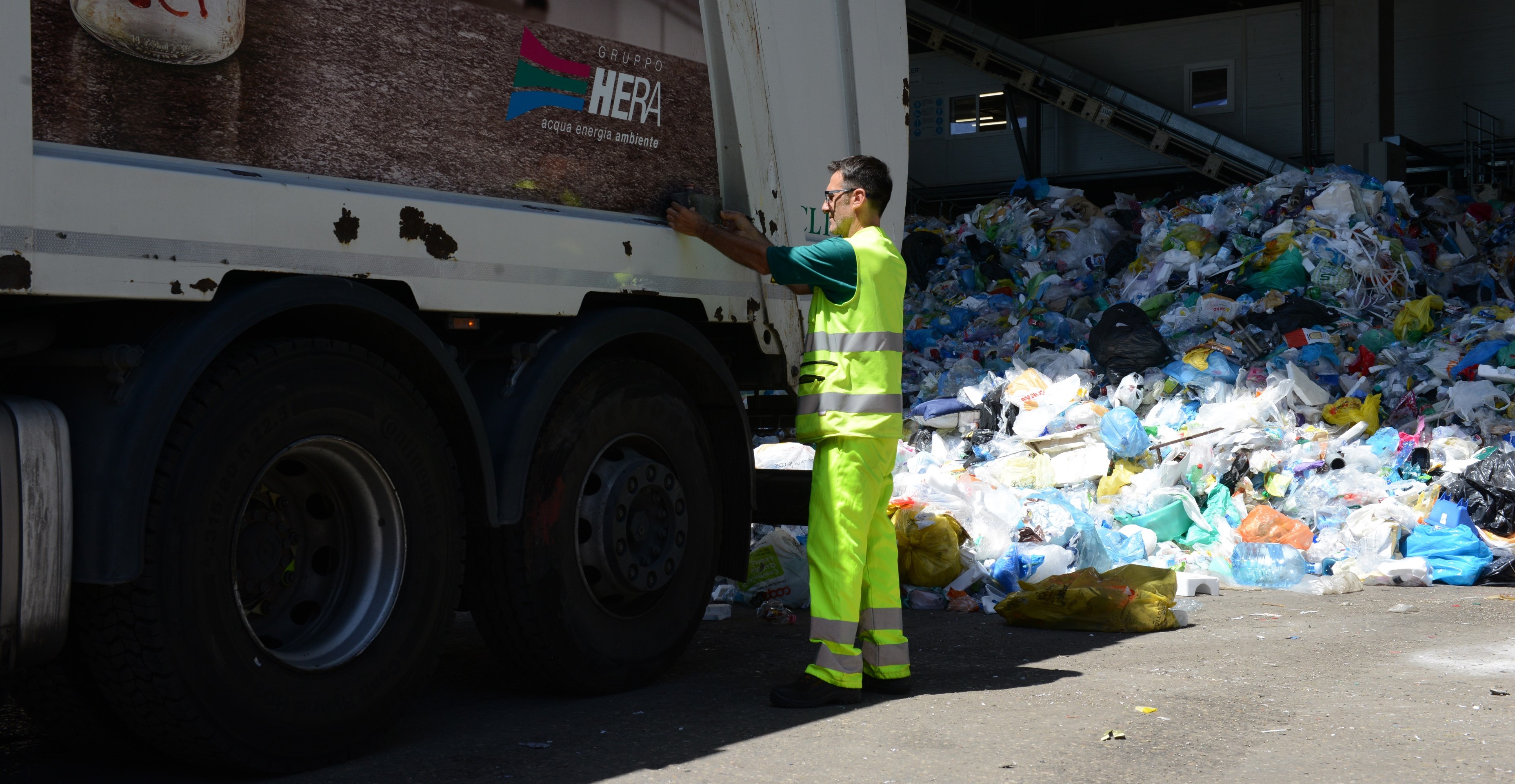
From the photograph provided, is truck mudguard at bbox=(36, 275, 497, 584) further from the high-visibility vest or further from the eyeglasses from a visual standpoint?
the eyeglasses

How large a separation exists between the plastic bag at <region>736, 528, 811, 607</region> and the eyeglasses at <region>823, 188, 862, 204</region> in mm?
1935

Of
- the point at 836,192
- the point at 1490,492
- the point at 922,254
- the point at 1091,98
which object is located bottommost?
the point at 1490,492

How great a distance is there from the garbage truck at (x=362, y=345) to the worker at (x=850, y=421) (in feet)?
0.93

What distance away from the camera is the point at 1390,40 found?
1859cm

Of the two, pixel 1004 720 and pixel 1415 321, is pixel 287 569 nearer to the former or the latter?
pixel 1004 720

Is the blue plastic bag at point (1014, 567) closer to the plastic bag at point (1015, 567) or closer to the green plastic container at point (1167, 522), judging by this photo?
the plastic bag at point (1015, 567)

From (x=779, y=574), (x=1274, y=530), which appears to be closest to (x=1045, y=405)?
(x=1274, y=530)

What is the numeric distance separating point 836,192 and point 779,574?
2070 mm

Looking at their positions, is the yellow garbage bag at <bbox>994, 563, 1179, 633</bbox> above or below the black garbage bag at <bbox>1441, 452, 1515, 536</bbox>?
below

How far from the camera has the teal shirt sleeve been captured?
4.01 meters

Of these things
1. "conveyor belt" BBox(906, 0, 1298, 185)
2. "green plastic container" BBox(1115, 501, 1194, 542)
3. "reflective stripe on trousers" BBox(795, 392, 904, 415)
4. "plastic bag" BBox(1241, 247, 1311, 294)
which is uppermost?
"conveyor belt" BBox(906, 0, 1298, 185)

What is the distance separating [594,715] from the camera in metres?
3.75

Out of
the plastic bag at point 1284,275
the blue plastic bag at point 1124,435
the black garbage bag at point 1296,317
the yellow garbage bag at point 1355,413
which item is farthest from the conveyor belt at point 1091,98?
the blue plastic bag at point 1124,435

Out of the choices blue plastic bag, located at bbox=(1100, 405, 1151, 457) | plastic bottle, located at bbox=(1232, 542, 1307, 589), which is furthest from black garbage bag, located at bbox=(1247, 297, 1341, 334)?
plastic bottle, located at bbox=(1232, 542, 1307, 589)
